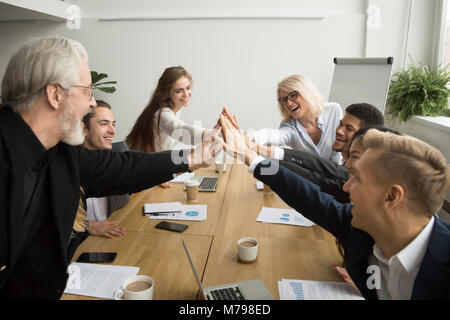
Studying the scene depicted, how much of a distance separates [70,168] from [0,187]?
325mm

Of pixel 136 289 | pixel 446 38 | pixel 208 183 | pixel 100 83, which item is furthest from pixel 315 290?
pixel 100 83

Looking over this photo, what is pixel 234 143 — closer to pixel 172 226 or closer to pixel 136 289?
pixel 172 226

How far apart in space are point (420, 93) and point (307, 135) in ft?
5.78

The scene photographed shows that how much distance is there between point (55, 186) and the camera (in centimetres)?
141

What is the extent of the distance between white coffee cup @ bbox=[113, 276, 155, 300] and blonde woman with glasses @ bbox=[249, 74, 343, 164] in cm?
185

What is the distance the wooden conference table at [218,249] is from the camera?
137 centimetres

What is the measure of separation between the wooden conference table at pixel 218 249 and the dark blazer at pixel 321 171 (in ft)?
0.75

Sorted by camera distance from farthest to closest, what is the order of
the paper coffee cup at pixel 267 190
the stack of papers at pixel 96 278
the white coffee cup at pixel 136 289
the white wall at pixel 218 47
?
the white wall at pixel 218 47 < the paper coffee cup at pixel 267 190 < the stack of papers at pixel 96 278 < the white coffee cup at pixel 136 289

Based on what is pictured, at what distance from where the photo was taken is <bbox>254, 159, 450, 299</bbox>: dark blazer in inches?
39.0

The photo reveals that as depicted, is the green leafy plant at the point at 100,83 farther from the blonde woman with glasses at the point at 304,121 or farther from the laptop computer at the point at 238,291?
the laptop computer at the point at 238,291

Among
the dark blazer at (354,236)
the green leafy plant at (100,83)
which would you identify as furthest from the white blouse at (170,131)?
the green leafy plant at (100,83)
